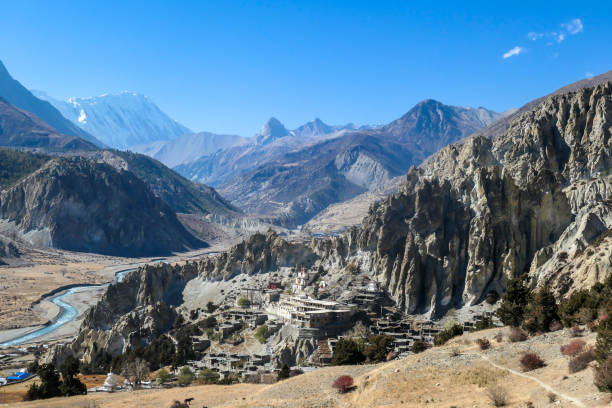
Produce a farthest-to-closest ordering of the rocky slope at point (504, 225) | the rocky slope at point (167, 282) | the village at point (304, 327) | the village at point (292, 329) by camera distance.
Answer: the rocky slope at point (167, 282) → the rocky slope at point (504, 225) → the village at point (304, 327) → the village at point (292, 329)

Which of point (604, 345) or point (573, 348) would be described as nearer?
point (604, 345)

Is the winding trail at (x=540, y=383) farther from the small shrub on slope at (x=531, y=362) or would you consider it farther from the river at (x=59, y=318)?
the river at (x=59, y=318)

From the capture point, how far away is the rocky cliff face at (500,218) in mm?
89188

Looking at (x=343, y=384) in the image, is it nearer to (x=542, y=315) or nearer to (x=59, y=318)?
(x=542, y=315)

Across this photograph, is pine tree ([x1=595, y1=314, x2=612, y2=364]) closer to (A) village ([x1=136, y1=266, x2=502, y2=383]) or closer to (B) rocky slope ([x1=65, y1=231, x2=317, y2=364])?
(A) village ([x1=136, y1=266, x2=502, y2=383])

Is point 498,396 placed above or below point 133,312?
above

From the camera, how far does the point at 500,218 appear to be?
92.9 metres

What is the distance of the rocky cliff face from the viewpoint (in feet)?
293

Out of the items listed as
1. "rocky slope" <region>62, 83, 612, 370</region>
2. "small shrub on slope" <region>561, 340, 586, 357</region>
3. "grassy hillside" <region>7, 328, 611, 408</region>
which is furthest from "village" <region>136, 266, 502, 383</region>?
"small shrub on slope" <region>561, 340, 586, 357</region>

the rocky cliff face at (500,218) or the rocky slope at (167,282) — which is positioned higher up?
the rocky cliff face at (500,218)

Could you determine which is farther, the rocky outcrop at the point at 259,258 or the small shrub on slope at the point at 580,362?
the rocky outcrop at the point at 259,258

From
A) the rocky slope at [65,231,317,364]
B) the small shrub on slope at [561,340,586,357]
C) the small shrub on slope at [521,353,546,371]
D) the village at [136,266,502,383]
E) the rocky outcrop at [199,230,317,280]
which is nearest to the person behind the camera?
the small shrub on slope at [561,340,586,357]

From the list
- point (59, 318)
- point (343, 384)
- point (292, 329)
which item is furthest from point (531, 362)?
point (59, 318)

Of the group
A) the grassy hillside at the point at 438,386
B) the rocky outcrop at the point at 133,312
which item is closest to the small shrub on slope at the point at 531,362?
the grassy hillside at the point at 438,386
